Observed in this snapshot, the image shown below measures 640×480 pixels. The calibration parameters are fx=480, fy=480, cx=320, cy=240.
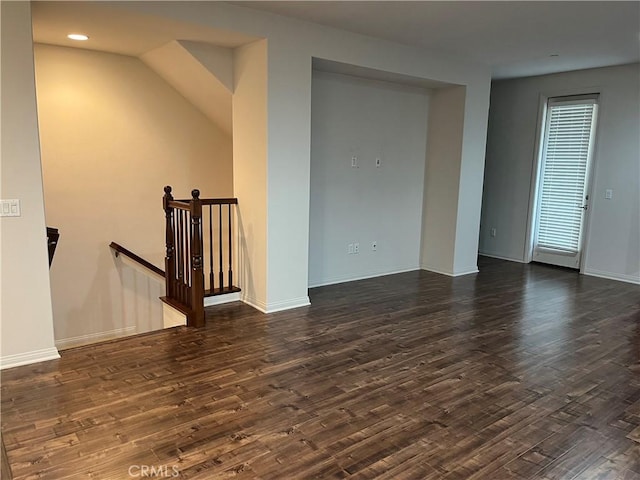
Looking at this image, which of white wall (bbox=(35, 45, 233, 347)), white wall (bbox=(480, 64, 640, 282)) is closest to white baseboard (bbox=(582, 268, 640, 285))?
white wall (bbox=(480, 64, 640, 282))

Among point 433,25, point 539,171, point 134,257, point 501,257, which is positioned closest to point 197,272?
point 134,257

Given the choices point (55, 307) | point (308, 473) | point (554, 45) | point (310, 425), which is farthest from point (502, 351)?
point (55, 307)

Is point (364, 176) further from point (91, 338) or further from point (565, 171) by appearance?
point (91, 338)

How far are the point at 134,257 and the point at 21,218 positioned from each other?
2109 millimetres

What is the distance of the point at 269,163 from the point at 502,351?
2.39 m

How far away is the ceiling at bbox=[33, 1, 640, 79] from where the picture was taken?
3.54 metres

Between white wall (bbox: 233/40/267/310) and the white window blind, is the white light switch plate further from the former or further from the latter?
the white window blind

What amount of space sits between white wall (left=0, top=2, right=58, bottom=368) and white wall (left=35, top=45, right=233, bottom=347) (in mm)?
1811

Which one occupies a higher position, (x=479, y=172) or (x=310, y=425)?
(x=479, y=172)

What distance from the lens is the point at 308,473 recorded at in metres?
2.13

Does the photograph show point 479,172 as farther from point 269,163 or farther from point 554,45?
point 269,163

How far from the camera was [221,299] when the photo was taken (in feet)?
14.9

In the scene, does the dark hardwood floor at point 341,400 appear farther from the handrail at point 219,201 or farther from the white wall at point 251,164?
the handrail at point 219,201

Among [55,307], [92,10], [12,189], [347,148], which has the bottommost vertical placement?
[55,307]
